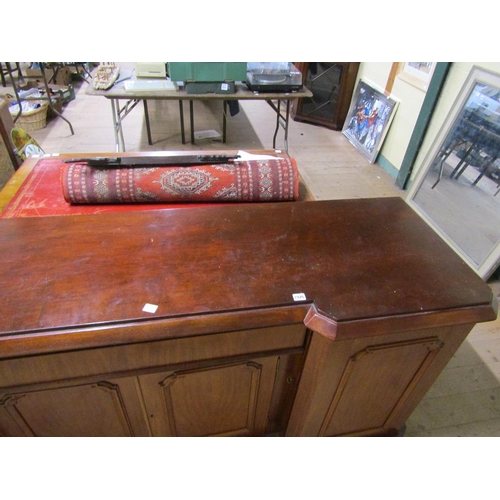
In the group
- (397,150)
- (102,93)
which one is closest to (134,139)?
(102,93)

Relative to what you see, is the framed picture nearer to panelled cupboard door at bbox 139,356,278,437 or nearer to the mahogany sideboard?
the mahogany sideboard

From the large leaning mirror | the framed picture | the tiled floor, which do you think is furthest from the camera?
the framed picture

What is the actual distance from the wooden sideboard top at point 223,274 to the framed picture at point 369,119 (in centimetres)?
229

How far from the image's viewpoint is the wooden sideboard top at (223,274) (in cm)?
76

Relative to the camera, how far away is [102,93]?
2.46 metres

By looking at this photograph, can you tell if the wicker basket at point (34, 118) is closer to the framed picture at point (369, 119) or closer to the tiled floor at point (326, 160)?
the tiled floor at point (326, 160)

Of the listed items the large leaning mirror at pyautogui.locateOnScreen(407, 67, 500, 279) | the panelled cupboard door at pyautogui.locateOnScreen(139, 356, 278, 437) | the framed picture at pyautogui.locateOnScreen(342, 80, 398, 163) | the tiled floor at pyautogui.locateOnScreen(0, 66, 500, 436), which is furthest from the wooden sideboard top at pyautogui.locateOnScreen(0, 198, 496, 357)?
the framed picture at pyautogui.locateOnScreen(342, 80, 398, 163)

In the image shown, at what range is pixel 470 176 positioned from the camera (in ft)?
7.00

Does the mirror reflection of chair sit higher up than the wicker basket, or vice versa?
the mirror reflection of chair

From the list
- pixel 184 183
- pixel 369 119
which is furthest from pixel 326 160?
pixel 184 183

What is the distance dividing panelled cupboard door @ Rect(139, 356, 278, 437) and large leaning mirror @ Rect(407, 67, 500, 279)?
1653mm

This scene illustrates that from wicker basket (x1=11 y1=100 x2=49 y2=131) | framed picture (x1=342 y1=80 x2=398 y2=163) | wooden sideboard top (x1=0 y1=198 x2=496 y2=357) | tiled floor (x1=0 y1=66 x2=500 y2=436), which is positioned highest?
wooden sideboard top (x1=0 y1=198 x2=496 y2=357)

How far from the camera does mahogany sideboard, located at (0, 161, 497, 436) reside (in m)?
0.77

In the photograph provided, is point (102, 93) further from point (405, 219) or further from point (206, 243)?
point (405, 219)
